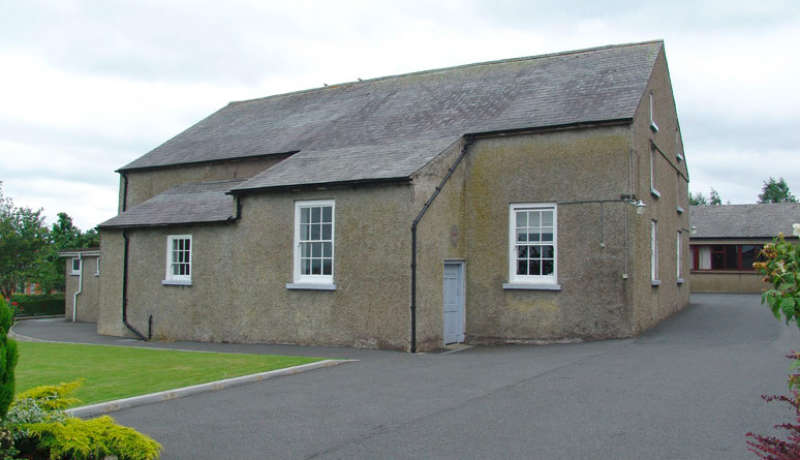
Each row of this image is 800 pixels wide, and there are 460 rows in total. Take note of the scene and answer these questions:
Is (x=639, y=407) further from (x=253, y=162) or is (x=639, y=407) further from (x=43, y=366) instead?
(x=253, y=162)

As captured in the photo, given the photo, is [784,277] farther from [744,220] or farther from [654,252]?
[744,220]

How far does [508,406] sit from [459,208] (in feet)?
28.6

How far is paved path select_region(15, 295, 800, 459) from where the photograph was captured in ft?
22.5

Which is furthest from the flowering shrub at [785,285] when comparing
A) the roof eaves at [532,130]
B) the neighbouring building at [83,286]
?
the neighbouring building at [83,286]

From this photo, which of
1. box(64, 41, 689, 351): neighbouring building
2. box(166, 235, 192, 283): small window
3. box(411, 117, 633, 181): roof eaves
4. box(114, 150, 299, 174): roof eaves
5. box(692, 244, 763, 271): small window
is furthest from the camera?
box(692, 244, 763, 271): small window

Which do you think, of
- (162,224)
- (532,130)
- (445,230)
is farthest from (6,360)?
(162,224)

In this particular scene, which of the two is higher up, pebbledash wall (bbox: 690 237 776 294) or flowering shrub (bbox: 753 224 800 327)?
flowering shrub (bbox: 753 224 800 327)

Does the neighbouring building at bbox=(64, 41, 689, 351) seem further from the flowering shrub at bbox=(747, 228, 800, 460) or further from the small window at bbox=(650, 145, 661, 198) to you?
the flowering shrub at bbox=(747, 228, 800, 460)

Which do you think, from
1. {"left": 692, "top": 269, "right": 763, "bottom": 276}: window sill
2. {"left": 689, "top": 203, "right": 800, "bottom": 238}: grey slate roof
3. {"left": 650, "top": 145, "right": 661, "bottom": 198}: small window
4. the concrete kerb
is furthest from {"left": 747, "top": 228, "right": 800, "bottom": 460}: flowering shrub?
{"left": 692, "top": 269, "right": 763, "bottom": 276}: window sill

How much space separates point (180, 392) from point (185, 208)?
11.2 m

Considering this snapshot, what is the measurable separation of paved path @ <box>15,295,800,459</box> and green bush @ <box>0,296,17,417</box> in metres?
1.65

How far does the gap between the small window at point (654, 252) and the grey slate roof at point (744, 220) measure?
16.7 metres

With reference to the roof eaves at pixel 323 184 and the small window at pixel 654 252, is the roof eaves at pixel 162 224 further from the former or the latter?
the small window at pixel 654 252

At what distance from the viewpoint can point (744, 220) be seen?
36.3 m
